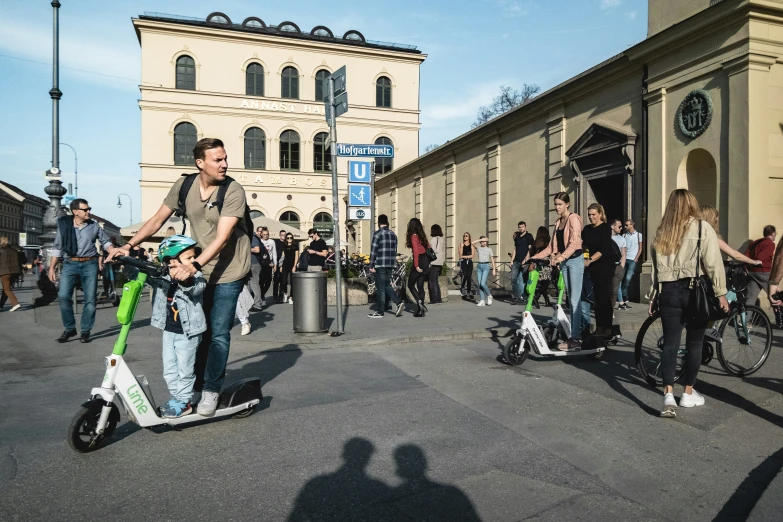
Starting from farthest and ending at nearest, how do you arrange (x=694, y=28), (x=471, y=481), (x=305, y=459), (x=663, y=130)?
(x=663, y=130), (x=694, y=28), (x=305, y=459), (x=471, y=481)

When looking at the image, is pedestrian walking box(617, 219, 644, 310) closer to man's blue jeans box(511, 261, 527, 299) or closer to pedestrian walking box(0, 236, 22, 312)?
man's blue jeans box(511, 261, 527, 299)

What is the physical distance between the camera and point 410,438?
397 cm

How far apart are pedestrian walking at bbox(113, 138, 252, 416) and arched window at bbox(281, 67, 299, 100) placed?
1516 inches

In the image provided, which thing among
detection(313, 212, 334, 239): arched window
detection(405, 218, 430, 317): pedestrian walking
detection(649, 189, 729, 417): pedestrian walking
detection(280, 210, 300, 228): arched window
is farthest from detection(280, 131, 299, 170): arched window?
detection(649, 189, 729, 417): pedestrian walking

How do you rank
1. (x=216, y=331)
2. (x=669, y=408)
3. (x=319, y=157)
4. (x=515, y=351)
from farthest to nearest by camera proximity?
1. (x=319, y=157)
2. (x=515, y=351)
3. (x=669, y=408)
4. (x=216, y=331)

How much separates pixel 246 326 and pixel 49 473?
5521mm

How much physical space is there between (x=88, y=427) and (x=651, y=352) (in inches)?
186

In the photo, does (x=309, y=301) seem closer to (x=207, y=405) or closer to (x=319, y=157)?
(x=207, y=405)

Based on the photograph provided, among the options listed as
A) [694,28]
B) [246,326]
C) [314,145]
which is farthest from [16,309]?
[314,145]

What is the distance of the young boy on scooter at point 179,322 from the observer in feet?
12.7

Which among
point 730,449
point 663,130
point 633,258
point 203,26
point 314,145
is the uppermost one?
point 203,26

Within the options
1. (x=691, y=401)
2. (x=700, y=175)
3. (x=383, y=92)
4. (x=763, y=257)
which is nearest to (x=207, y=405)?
(x=691, y=401)

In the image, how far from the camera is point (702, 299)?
4.55 metres

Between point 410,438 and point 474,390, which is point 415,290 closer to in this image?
point 474,390
